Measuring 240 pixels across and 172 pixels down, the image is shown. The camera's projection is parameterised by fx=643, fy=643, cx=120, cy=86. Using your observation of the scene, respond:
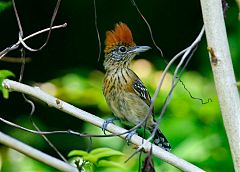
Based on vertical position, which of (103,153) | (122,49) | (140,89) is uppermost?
(122,49)

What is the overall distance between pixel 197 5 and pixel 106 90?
1.91 meters

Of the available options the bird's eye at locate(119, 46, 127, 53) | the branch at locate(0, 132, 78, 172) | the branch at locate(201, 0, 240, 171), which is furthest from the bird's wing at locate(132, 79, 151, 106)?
the branch at locate(201, 0, 240, 171)

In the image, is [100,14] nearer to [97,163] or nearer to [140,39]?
[140,39]

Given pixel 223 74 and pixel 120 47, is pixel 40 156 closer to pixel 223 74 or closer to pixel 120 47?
pixel 223 74

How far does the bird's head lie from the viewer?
3.43 meters

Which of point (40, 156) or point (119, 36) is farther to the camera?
point (119, 36)

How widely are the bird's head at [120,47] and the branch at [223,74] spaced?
154cm

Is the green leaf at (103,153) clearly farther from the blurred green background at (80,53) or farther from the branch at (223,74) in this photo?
the blurred green background at (80,53)

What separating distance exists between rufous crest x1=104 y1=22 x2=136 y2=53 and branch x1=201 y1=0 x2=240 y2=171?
1515mm

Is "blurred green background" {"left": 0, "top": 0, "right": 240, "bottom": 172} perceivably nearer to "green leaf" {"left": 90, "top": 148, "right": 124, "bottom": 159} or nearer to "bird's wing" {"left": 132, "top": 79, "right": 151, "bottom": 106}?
"bird's wing" {"left": 132, "top": 79, "right": 151, "bottom": 106}

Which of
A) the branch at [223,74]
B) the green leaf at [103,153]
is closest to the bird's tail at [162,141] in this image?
the green leaf at [103,153]

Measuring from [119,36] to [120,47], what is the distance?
26cm

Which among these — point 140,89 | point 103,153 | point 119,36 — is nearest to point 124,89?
point 140,89

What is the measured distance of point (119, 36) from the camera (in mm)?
3510
